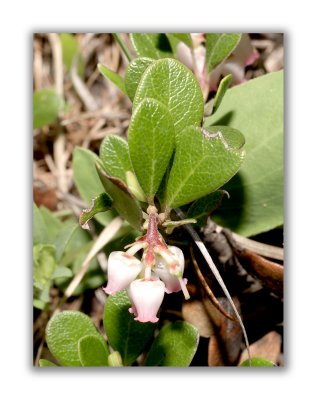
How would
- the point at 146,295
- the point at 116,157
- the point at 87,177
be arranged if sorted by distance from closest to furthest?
the point at 146,295 → the point at 116,157 → the point at 87,177

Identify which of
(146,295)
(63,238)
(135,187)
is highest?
(135,187)

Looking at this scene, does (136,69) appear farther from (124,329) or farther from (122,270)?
(124,329)

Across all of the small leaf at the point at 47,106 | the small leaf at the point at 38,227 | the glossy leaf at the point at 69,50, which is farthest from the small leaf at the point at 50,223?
the glossy leaf at the point at 69,50

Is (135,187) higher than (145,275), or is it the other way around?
(135,187)

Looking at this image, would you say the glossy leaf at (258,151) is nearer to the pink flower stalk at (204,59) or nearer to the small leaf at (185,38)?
the pink flower stalk at (204,59)

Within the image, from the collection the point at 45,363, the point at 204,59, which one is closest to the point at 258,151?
the point at 204,59

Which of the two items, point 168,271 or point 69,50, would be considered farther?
point 69,50
